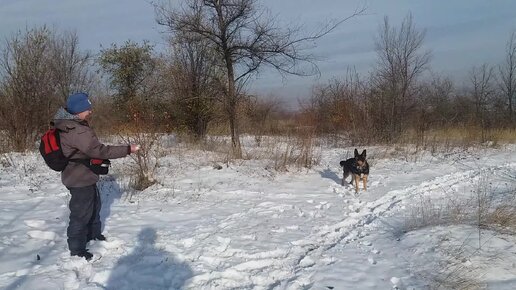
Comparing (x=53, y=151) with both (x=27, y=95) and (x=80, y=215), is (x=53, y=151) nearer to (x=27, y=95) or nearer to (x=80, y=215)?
(x=80, y=215)

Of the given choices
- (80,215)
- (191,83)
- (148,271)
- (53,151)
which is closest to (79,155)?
(53,151)

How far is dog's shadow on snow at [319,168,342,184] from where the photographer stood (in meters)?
9.50

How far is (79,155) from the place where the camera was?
13.8 feet

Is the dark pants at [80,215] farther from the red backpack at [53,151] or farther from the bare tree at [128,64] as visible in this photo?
the bare tree at [128,64]

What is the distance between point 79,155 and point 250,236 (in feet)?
8.02

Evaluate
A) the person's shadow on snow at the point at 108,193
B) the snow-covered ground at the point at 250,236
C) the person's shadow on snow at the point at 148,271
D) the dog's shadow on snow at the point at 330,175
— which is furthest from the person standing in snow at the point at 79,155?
the dog's shadow on snow at the point at 330,175

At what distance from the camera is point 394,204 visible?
279 inches

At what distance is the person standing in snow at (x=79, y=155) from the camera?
409 cm

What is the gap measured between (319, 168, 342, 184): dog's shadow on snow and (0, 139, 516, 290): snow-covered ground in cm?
46

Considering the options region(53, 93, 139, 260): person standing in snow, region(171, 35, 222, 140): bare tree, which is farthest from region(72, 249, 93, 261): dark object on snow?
region(171, 35, 222, 140): bare tree

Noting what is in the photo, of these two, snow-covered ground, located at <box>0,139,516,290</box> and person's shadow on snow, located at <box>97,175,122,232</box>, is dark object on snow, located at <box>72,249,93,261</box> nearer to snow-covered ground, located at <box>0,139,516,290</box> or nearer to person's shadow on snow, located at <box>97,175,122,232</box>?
snow-covered ground, located at <box>0,139,516,290</box>

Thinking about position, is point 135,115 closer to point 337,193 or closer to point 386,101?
point 337,193

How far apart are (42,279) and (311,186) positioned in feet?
19.7

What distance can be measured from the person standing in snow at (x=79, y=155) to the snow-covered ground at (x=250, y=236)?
1.08ft
